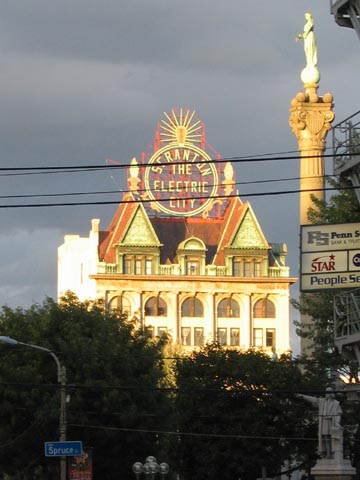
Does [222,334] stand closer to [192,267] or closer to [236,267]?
[236,267]

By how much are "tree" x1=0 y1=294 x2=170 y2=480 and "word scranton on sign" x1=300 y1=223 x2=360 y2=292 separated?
17.6m

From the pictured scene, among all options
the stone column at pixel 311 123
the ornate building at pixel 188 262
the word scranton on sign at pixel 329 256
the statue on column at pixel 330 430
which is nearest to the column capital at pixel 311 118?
the stone column at pixel 311 123

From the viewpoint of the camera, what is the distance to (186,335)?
14488 centimetres

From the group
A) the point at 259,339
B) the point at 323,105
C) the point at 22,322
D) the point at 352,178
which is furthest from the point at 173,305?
the point at 352,178

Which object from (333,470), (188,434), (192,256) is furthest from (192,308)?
(333,470)

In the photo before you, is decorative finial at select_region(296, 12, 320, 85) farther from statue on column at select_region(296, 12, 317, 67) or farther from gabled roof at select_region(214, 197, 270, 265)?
gabled roof at select_region(214, 197, 270, 265)

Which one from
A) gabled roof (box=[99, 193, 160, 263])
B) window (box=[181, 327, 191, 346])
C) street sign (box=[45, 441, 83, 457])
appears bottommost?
street sign (box=[45, 441, 83, 457])

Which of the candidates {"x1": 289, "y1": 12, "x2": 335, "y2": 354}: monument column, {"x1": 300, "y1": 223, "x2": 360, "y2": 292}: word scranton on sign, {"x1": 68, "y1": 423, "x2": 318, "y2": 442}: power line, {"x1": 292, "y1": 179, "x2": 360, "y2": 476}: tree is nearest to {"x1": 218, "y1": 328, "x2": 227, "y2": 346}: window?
{"x1": 289, "y1": 12, "x2": 335, "y2": 354}: monument column

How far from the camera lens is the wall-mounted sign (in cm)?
14150

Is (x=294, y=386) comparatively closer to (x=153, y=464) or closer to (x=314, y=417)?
(x=314, y=417)

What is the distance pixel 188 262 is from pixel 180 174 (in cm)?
878

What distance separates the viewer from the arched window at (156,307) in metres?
145

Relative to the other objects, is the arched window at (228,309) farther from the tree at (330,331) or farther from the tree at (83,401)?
the tree at (330,331)

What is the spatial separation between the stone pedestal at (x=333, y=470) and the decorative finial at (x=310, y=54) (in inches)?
2200
